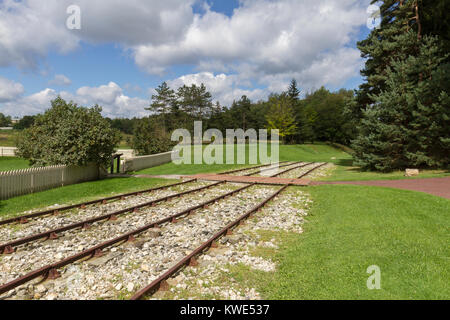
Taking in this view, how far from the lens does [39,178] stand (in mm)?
13898

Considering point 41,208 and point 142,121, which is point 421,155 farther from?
point 142,121

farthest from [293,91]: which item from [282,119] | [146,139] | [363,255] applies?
[363,255]

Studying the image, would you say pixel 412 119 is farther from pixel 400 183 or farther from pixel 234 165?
pixel 234 165

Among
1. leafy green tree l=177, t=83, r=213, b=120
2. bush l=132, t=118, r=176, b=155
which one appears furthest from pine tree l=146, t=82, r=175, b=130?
bush l=132, t=118, r=176, b=155

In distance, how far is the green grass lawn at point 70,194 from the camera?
10852 millimetres

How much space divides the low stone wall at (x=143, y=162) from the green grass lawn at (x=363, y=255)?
1739 cm

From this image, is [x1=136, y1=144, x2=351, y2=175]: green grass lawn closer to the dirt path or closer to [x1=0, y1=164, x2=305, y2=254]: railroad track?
the dirt path

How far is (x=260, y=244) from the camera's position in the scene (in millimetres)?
6957

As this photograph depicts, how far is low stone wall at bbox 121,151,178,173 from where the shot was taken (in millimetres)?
23094

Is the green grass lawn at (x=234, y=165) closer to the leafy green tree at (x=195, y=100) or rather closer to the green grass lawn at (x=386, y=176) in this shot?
the green grass lawn at (x=386, y=176)

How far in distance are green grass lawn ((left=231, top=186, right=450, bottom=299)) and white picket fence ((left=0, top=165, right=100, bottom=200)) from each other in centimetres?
1209
